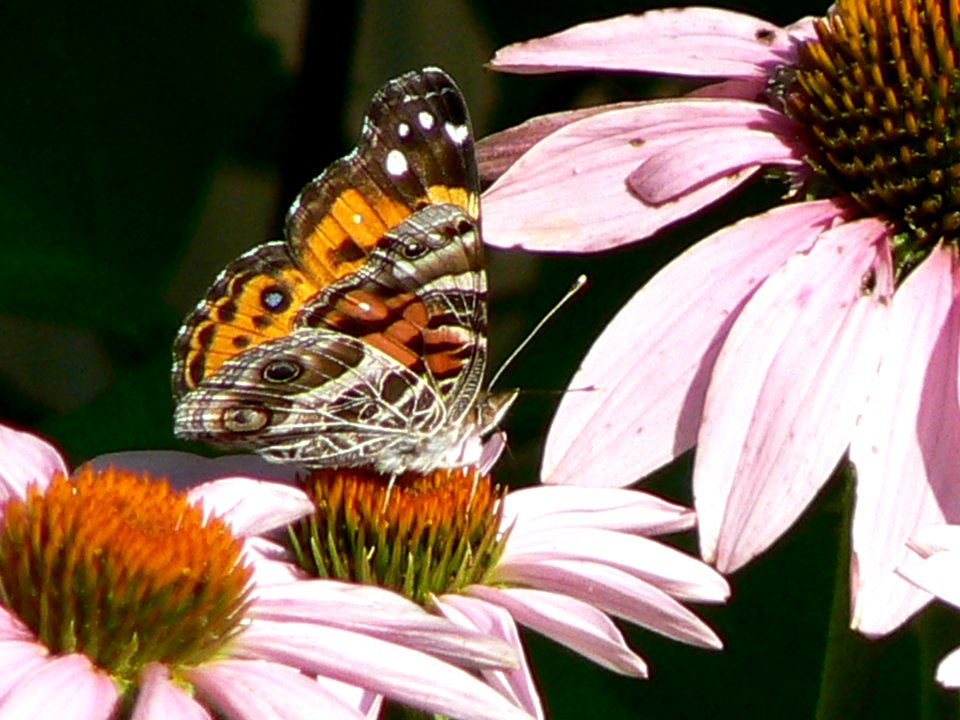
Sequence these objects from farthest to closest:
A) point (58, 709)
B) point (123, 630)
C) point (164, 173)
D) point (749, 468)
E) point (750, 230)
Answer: point (164, 173)
point (750, 230)
point (749, 468)
point (123, 630)
point (58, 709)

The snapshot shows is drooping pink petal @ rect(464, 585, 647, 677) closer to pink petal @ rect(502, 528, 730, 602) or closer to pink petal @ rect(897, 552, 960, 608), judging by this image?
pink petal @ rect(502, 528, 730, 602)

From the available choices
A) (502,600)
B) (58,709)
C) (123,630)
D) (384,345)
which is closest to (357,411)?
(384,345)

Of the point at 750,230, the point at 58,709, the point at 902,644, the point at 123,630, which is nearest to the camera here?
the point at 58,709

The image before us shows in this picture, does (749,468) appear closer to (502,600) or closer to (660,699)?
(502,600)

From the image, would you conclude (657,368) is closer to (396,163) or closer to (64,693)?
(396,163)

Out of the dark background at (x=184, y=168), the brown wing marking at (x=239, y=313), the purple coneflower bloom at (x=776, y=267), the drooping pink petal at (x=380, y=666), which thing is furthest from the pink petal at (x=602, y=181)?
the dark background at (x=184, y=168)

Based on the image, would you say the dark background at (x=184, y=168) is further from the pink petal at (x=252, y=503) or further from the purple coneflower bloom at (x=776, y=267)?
the pink petal at (x=252, y=503)

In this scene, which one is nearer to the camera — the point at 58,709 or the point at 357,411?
the point at 58,709
